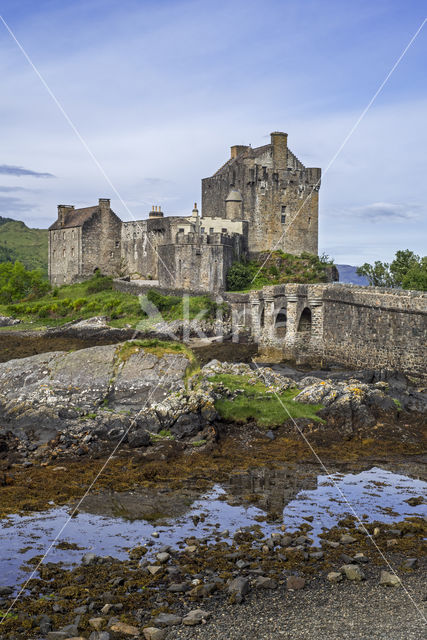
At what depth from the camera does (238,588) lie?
9797mm

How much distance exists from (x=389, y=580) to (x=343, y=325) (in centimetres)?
2316

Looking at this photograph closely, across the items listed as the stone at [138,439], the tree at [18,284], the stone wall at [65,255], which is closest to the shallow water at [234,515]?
the stone at [138,439]

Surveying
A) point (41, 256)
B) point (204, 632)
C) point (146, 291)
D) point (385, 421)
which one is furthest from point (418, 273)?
point (41, 256)

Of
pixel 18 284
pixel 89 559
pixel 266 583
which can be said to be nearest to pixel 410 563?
pixel 266 583

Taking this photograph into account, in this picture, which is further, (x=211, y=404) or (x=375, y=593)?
(x=211, y=404)

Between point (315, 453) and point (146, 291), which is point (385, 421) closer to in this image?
point (315, 453)

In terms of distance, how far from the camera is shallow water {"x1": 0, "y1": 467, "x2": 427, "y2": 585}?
11555 millimetres

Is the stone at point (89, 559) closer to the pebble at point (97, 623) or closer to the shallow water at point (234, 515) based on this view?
the shallow water at point (234, 515)

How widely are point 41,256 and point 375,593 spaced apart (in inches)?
5572

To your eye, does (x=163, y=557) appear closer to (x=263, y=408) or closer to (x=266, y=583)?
(x=266, y=583)

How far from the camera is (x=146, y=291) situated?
5328 centimetres

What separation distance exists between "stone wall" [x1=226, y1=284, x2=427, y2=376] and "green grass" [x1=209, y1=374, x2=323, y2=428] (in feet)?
26.4

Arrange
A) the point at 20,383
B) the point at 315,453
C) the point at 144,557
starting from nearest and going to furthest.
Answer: the point at 144,557 < the point at 315,453 < the point at 20,383

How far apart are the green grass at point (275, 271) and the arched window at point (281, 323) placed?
11.1 meters
